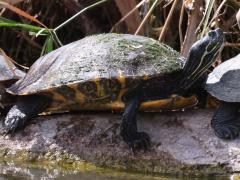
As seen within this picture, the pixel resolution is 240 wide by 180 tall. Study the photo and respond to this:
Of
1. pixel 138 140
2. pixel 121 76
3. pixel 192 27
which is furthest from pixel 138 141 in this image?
pixel 192 27

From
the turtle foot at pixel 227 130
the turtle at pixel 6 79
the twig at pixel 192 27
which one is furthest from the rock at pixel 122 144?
the twig at pixel 192 27

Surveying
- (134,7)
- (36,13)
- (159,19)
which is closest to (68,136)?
(134,7)

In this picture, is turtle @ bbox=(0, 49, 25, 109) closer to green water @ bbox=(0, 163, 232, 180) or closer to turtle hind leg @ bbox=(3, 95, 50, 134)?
turtle hind leg @ bbox=(3, 95, 50, 134)

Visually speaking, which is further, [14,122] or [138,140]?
[14,122]

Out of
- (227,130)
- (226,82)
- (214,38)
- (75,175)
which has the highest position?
(214,38)

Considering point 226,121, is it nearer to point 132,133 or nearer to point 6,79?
point 132,133

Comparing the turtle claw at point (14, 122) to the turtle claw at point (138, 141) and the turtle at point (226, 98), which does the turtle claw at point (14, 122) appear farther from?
the turtle at point (226, 98)

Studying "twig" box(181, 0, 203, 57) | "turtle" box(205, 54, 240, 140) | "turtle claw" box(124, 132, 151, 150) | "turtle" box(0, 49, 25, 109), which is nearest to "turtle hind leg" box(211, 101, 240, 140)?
"turtle" box(205, 54, 240, 140)
